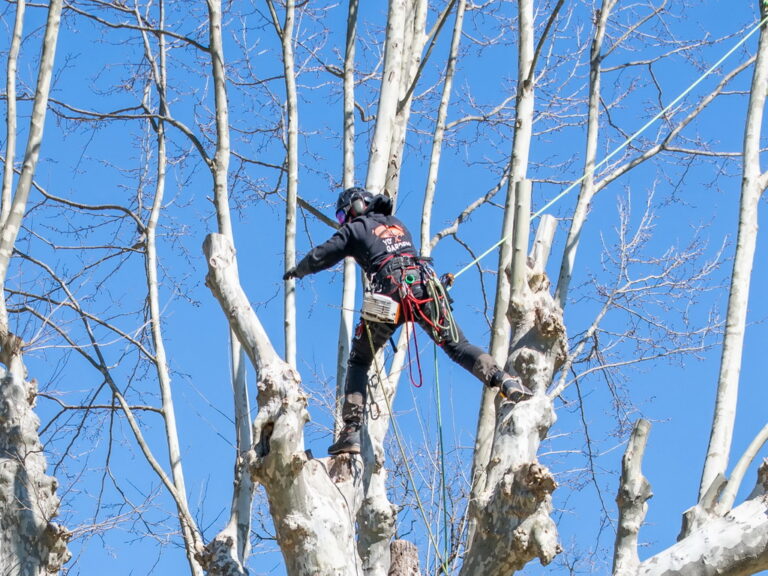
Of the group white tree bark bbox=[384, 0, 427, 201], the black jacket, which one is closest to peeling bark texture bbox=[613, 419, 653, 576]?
the black jacket

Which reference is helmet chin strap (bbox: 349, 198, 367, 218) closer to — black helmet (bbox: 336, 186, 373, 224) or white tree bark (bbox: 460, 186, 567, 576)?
black helmet (bbox: 336, 186, 373, 224)

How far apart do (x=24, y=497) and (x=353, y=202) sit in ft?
8.83

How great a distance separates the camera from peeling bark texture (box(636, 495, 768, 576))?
17.9 feet

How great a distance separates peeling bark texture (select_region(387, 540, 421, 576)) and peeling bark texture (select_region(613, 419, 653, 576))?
1.37 metres

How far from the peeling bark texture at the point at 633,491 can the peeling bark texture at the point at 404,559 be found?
1.37m

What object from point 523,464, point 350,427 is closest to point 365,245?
point 350,427

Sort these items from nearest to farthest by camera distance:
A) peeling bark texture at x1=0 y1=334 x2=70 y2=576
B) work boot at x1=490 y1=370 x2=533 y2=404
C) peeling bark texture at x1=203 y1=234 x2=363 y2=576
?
1. peeling bark texture at x1=203 y1=234 x2=363 y2=576
2. work boot at x1=490 y1=370 x2=533 y2=404
3. peeling bark texture at x1=0 y1=334 x2=70 y2=576

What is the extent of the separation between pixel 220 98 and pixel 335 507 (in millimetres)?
4048

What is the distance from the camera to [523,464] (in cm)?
567

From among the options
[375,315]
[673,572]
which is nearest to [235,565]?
[375,315]

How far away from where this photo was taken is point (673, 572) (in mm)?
5492

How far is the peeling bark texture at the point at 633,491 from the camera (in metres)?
5.99

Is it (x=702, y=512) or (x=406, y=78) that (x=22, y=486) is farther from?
(x=406, y=78)

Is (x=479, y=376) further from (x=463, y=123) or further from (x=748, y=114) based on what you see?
(x=463, y=123)
